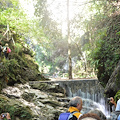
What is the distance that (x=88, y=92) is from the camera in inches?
516

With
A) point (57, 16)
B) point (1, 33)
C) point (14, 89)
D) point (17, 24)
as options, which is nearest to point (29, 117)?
point (14, 89)

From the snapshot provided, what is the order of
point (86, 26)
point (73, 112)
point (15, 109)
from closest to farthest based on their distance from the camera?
point (73, 112) < point (15, 109) < point (86, 26)

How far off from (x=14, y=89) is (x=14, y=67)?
285 centimetres

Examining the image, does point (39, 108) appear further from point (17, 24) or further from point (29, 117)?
point (17, 24)

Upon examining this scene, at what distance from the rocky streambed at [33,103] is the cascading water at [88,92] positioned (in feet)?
2.95

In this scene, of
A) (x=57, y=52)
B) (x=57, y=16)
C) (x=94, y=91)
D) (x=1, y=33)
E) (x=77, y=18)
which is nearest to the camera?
(x=94, y=91)

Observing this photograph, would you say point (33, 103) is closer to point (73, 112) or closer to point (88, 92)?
point (88, 92)

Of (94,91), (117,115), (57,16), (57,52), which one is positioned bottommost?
(94,91)

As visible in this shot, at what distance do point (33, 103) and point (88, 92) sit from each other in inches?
201

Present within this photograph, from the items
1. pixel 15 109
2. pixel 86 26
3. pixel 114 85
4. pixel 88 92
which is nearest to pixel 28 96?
pixel 15 109

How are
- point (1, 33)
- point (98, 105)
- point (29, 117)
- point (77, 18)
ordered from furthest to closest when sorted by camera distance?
point (77, 18), point (1, 33), point (98, 105), point (29, 117)

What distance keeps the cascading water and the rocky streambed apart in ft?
2.95

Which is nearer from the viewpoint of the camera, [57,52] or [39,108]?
[39,108]

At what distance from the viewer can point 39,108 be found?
30.3 feet
